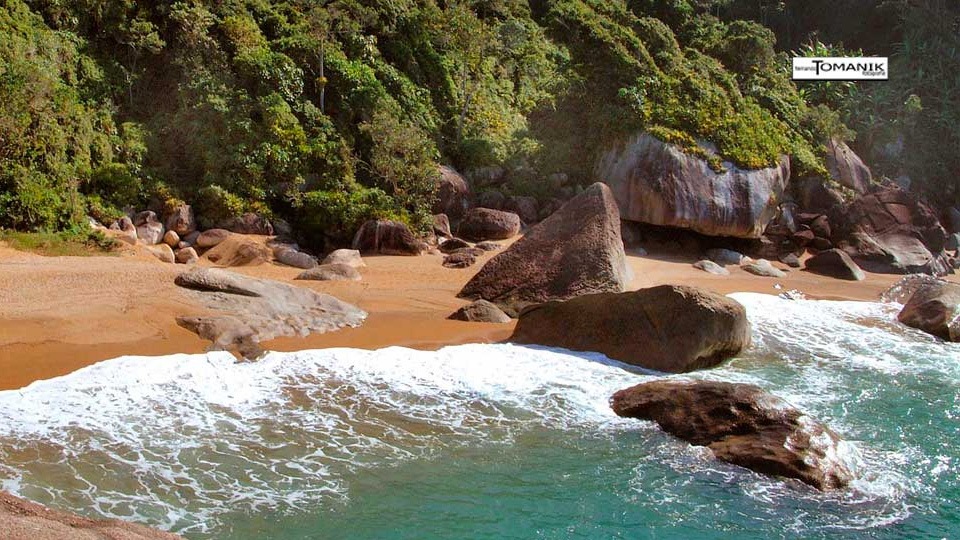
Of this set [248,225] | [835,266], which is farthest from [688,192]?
[248,225]

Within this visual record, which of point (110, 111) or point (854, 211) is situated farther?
point (854, 211)

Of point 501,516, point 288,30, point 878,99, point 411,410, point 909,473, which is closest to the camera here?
point 501,516

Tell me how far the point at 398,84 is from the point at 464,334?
44.9 feet

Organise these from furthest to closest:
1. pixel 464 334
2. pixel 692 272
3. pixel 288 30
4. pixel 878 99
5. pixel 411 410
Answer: pixel 878 99 < pixel 288 30 < pixel 692 272 < pixel 464 334 < pixel 411 410

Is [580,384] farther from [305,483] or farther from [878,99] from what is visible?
[878,99]

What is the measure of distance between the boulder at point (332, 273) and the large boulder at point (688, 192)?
9035mm

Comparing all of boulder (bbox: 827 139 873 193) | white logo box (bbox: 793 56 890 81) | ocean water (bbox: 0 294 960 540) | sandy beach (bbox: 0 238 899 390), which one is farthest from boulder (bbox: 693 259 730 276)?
white logo box (bbox: 793 56 890 81)

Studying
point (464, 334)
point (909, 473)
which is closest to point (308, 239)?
point (464, 334)

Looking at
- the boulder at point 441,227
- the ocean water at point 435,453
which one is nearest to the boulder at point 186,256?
the boulder at point 441,227

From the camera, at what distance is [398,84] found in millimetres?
23328

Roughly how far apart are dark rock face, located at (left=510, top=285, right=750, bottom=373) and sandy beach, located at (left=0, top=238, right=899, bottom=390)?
945mm

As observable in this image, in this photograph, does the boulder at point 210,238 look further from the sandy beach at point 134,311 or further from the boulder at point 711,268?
the boulder at point 711,268

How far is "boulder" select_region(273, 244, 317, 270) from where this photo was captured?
1634 cm

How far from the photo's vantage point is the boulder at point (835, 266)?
2027cm
